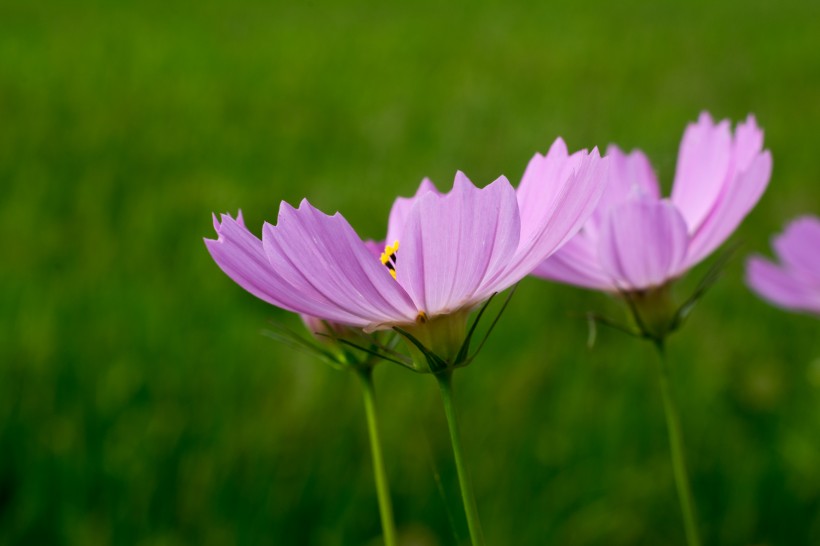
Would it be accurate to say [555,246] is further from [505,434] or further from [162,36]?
[162,36]

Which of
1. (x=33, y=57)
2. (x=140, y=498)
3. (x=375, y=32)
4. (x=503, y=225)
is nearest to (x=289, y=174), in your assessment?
(x=140, y=498)

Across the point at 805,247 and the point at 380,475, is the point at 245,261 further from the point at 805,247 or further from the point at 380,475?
the point at 805,247

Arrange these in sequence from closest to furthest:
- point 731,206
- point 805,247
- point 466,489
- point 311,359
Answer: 1. point 466,489
2. point 731,206
3. point 805,247
4. point 311,359

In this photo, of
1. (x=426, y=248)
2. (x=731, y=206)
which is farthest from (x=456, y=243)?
(x=731, y=206)

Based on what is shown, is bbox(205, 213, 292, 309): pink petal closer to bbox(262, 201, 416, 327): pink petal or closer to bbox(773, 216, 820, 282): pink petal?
bbox(262, 201, 416, 327): pink petal

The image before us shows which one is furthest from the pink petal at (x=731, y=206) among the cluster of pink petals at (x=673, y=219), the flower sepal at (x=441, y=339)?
the flower sepal at (x=441, y=339)

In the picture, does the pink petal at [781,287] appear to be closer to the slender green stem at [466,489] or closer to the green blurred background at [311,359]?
the green blurred background at [311,359]
